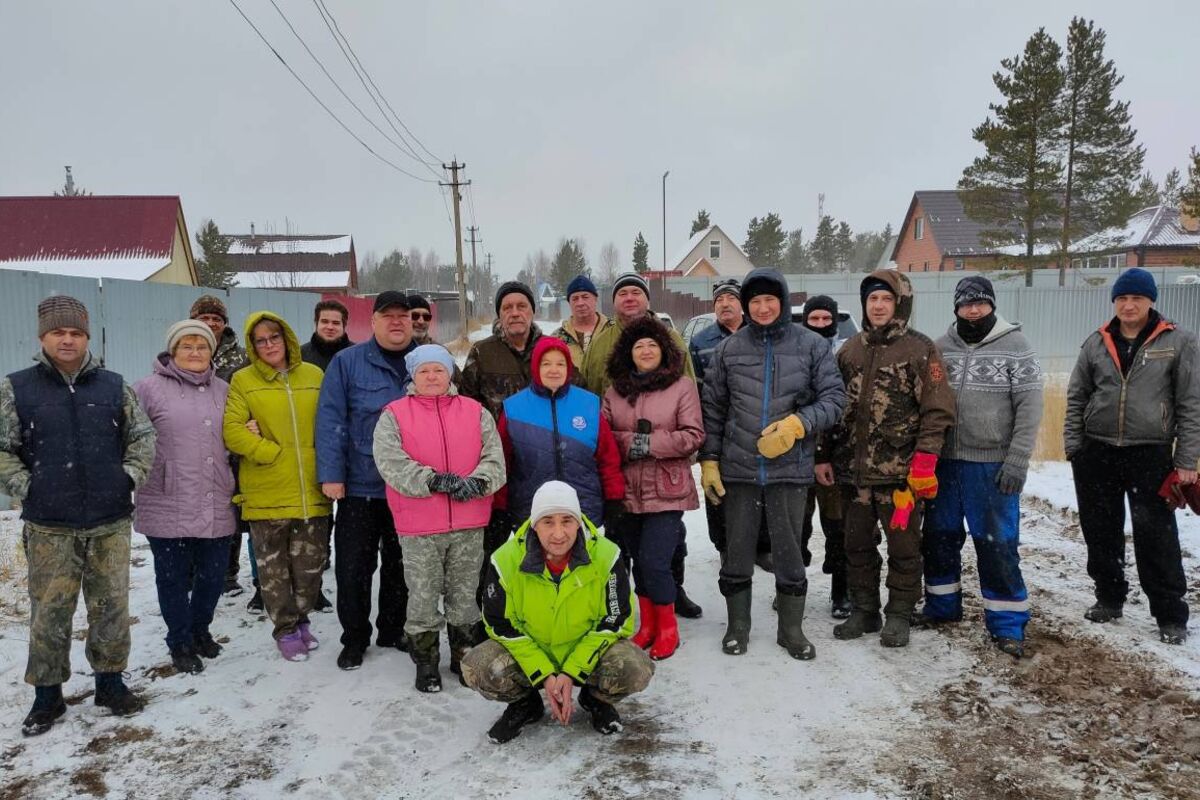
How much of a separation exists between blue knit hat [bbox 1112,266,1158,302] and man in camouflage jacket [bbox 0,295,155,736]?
514 cm

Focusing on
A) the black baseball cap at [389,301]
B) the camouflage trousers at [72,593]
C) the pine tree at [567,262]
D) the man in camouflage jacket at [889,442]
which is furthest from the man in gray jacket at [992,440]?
the pine tree at [567,262]

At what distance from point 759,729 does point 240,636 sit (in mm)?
3024

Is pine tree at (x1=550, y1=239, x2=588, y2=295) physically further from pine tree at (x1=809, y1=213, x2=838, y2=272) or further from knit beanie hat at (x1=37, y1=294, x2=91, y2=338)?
knit beanie hat at (x1=37, y1=294, x2=91, y2=338)

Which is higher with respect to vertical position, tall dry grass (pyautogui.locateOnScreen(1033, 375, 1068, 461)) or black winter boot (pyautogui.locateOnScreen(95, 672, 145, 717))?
tall dry grass (pyautogui.locateOnScreen(1033, 375, 1068, 461))

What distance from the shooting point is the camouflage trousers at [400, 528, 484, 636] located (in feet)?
11.9

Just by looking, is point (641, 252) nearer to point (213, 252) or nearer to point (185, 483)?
point (213, 252)

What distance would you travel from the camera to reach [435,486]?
3500 mm

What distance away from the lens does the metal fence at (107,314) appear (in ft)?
24.4

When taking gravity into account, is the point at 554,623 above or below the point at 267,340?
below

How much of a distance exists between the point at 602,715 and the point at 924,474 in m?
2.05

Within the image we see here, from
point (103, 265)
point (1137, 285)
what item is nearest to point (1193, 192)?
point (1137, 285)

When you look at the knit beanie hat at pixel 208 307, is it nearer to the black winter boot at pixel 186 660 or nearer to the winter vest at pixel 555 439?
the black winter boot at pixel 186 660

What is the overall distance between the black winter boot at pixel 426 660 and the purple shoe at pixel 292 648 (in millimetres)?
761

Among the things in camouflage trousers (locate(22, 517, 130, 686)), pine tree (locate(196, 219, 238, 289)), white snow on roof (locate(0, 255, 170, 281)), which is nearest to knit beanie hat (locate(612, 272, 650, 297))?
camouflage trousers (locate(22, 517, 130, 686))
